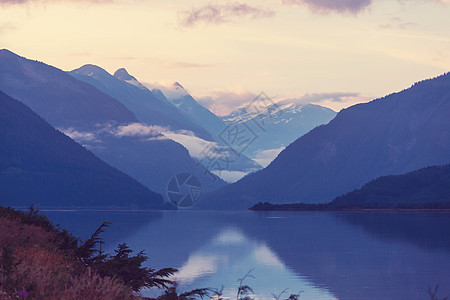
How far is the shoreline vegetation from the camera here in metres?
22.5

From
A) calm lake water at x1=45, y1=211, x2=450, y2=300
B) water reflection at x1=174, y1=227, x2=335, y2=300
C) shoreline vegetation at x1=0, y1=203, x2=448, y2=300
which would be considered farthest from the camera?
calm lake water at x1=45, y1=211, x2=450, y2=300

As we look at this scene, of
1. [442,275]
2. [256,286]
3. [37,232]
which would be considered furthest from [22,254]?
[442,275]

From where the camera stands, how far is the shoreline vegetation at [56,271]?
887 inches

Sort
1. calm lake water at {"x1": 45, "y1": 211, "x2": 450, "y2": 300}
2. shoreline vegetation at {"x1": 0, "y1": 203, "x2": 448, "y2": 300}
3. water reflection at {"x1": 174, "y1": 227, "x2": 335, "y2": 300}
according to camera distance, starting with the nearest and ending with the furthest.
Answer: shoreline vegetation at {"x1": 0, "y1": 203, "x2": 448, "y2": 300}
water reflection at {"x1": 174, "y1": 227, "x2": 335, "y2": 300}
calm lake water at {"x1": 45, "y1": 211, "x2": 450, "y2": 300}

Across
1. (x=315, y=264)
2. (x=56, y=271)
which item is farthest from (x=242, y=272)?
(x=56, y=271)

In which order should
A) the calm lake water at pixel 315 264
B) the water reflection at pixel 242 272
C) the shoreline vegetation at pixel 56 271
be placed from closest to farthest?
1. the shoreline vegetation at pixel 56 271
2. the water reflection at pixel 242 272
3. the calm lake water at pixel 315 264

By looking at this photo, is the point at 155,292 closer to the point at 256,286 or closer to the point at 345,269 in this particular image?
the point at 256,286

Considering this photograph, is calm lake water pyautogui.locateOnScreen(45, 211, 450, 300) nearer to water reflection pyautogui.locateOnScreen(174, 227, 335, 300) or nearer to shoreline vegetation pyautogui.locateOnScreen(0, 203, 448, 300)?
water reflection pyautogui.locateOnScreen(174, 227, 335, 300)

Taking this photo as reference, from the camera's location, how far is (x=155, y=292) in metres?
64.9

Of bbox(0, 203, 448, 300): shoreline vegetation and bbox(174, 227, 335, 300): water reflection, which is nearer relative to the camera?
bbox(0, 203, 448, 300): shoreline vegetation

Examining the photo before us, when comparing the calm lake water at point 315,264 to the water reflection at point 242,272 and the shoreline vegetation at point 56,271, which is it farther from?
the shoreline vegetation at point 56,271

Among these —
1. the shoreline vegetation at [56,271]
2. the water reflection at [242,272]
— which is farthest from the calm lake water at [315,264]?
the shoreline vegetation at [56,271]

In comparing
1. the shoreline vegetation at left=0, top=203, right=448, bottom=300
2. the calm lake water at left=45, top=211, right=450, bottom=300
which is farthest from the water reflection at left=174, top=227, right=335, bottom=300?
the shoreline vegetation at left=0, top=203, right=448, bottom=300

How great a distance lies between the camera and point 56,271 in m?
26.0
